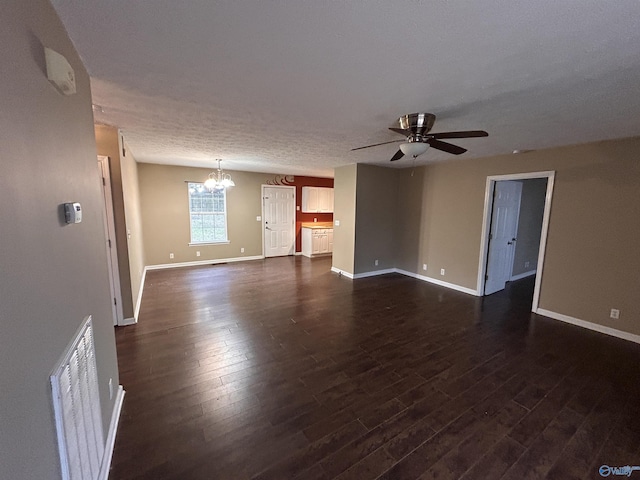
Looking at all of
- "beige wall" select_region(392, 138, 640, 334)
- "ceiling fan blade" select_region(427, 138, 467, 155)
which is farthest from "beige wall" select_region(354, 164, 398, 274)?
"ceiling fan blade" select_region(427, 138, 467, 155)

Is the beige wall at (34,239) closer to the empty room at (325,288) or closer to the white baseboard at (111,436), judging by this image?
the empty room at (325,288)

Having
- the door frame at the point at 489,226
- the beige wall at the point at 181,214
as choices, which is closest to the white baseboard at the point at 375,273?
the door frame at the point at 489,226

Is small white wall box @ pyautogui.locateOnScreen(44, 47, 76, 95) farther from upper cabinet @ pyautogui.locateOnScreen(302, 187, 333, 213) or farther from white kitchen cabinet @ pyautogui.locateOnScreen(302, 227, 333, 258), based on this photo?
upper cabinet @ pyautogui.locateOnScreen(302, 187, 333, 213)

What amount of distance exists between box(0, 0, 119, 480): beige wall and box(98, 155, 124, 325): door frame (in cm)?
199

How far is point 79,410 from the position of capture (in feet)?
3.92

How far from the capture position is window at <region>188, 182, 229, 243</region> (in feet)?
21.5

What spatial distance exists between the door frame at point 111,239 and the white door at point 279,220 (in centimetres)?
435

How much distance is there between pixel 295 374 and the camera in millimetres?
2492

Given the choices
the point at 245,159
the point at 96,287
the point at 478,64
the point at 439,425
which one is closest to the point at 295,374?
the point at 439,425

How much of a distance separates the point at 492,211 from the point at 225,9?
470 cm

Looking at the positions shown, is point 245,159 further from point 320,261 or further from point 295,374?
point 295,374

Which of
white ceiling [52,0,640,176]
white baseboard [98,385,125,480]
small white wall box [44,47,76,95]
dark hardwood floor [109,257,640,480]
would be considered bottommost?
dark hardwood floor [109,257,640,480]

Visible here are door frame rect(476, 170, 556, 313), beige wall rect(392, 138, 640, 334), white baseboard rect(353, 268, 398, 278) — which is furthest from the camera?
white baseboard rect(353, 268, 398, 278)

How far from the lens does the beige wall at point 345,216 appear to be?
5.50m
